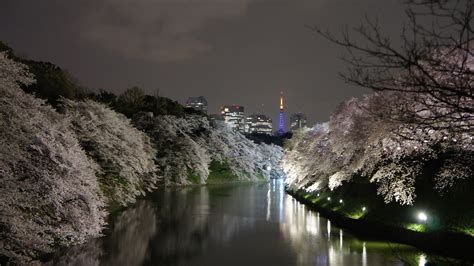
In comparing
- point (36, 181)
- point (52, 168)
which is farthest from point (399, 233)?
point (36, 181)

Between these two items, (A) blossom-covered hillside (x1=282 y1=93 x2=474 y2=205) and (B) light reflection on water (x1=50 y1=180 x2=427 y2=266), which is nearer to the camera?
(B) light reflection on water (x1=50 y1=180 x2=427 y2=266)

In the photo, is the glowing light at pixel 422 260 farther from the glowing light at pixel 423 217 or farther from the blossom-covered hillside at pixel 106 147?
the blossom-covered hillside at pixel 106 147

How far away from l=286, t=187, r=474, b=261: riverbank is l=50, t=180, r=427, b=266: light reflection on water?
2.60 feet

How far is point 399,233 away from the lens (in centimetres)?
2031

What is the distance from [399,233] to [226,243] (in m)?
7.23

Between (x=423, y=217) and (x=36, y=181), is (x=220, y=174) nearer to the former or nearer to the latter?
(x=423, y=217)

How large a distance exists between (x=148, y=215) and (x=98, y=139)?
17.9 ft

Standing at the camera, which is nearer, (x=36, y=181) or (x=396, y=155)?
(x=36, y=181)

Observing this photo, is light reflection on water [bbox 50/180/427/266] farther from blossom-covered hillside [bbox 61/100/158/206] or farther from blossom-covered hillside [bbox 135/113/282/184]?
blossom-covered hillside [bbox 135/113/282/184]

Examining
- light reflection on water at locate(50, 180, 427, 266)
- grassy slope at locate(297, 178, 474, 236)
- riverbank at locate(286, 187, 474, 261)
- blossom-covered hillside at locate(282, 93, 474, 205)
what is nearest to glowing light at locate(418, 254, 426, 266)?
light reflection on water at locate(50, 180, 427, 266)

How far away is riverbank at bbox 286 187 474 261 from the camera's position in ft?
55.2

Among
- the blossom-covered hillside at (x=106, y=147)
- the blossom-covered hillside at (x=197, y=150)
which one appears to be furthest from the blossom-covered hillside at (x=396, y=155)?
the blossom-covered hillside at (x=197, y=150)

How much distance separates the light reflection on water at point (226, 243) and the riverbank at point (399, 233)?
0.79 m

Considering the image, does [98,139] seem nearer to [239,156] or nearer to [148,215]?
[148,215]
